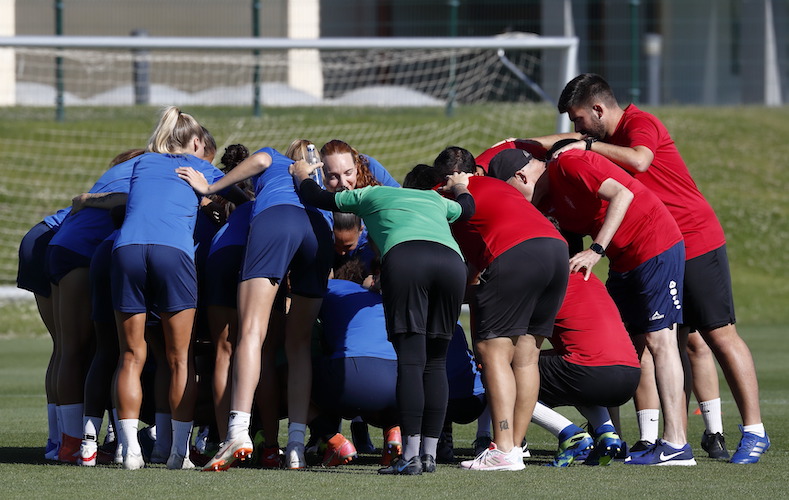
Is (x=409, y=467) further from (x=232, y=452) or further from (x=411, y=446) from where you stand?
(x=232, y=452)

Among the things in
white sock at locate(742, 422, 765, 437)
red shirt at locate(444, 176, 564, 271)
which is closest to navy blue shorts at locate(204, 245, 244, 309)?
red shirt at locate(444, 176, 564, 271)

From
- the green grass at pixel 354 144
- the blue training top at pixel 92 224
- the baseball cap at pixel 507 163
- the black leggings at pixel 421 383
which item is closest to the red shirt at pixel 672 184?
the baseball cap at pixel 507 163

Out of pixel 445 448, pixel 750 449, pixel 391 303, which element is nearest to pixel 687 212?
pixel 750 449

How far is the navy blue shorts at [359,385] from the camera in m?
6.14

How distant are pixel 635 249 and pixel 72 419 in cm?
311

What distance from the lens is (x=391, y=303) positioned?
562 centimetres

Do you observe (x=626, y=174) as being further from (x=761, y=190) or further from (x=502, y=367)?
(x=761, y=190)

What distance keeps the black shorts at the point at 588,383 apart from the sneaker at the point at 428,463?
2.86ft

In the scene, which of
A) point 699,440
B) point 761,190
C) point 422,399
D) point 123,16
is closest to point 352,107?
point 123,16

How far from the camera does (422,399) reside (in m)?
5.59

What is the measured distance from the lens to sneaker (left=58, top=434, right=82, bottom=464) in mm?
6203

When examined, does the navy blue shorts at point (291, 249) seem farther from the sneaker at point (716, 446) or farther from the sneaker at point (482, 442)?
the sneaker at point (716, 446)

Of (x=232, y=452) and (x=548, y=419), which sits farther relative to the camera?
(x=548, y=419)

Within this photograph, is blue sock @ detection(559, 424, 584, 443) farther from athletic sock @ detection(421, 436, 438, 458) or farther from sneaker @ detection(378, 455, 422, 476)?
sneaker @ detection(378, 455, 422, 476)
